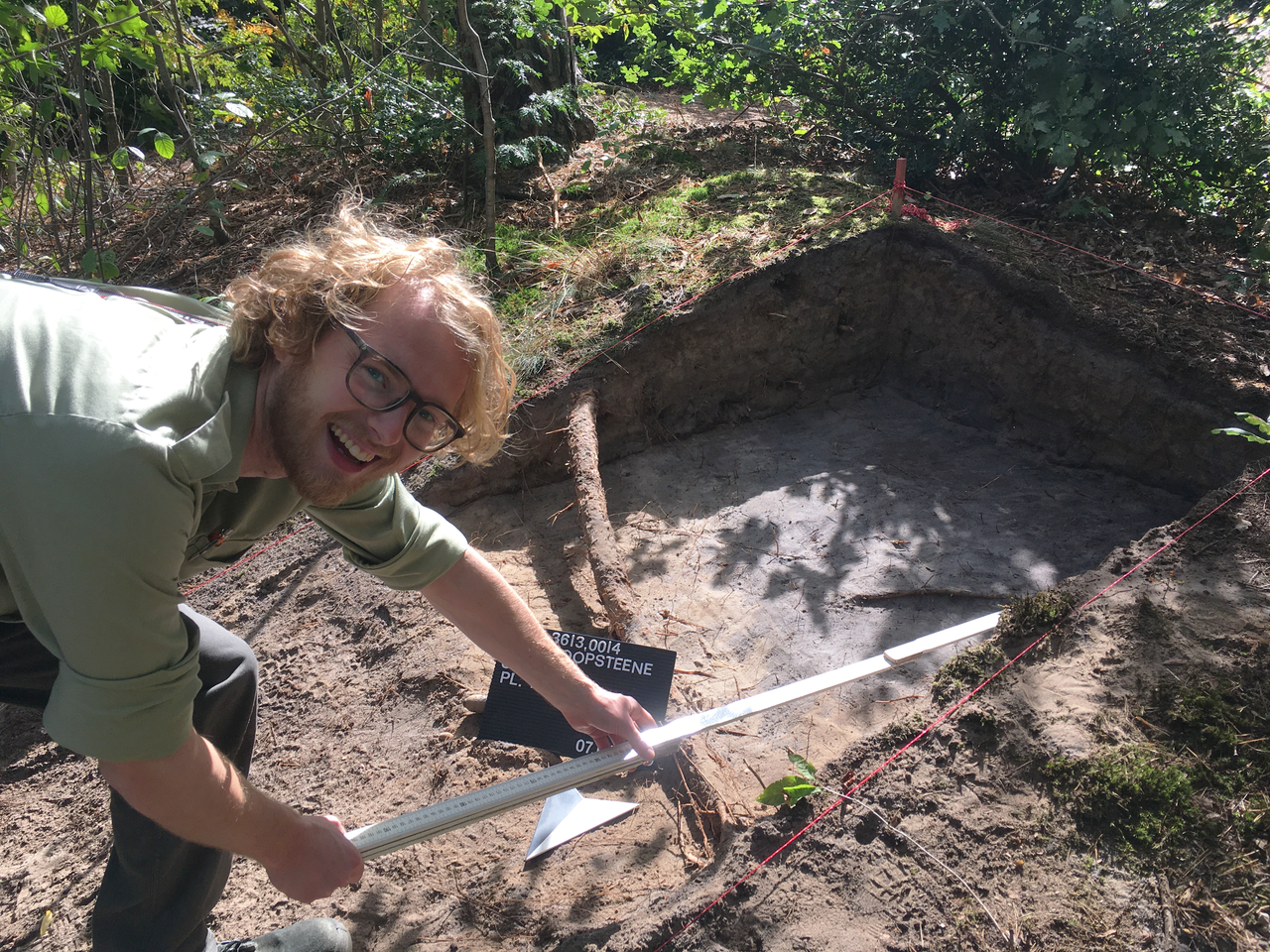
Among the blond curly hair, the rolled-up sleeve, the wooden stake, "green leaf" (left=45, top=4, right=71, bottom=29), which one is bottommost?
the wooden stake

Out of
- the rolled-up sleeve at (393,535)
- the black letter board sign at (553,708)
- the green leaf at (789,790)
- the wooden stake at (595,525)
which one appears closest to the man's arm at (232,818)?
the rolled-up sleeve at (393,535)

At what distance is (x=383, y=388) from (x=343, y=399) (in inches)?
3.5

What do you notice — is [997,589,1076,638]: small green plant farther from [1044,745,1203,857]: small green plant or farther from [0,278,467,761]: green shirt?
[0,278,467,761]: green shirt

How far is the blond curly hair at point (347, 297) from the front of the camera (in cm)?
171

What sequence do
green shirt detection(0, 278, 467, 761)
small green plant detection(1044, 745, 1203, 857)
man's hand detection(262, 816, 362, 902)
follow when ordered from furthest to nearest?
small green plant detection(1044, 745, 1203, 857) < man's hand detection(262, 816, 362, 902) < green shirt detection(0, 278, 467, 761)

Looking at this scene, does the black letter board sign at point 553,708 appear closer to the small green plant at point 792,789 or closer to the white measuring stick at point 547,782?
the white measuring stick at point 547,782

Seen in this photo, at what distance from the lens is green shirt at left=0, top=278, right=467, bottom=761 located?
131 centimetres

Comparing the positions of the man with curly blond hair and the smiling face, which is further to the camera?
the smiling face

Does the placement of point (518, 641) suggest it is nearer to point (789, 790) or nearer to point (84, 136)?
point (789, 790)

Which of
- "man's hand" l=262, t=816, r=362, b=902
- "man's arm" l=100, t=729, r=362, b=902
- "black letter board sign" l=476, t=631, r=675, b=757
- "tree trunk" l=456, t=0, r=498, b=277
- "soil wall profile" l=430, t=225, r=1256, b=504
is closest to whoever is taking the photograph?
"man's arm" l=100, t=729, r=362, b=902

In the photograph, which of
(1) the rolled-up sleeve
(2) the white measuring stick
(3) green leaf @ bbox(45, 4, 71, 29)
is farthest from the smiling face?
(3) green leaf @ bbox(45, 4, 71, 29)

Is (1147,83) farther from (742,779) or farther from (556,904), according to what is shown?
(556,904)

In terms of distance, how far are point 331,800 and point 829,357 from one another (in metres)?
4.07

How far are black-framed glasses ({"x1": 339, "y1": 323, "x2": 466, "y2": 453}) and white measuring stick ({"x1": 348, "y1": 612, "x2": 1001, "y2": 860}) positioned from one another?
3.53 feet
